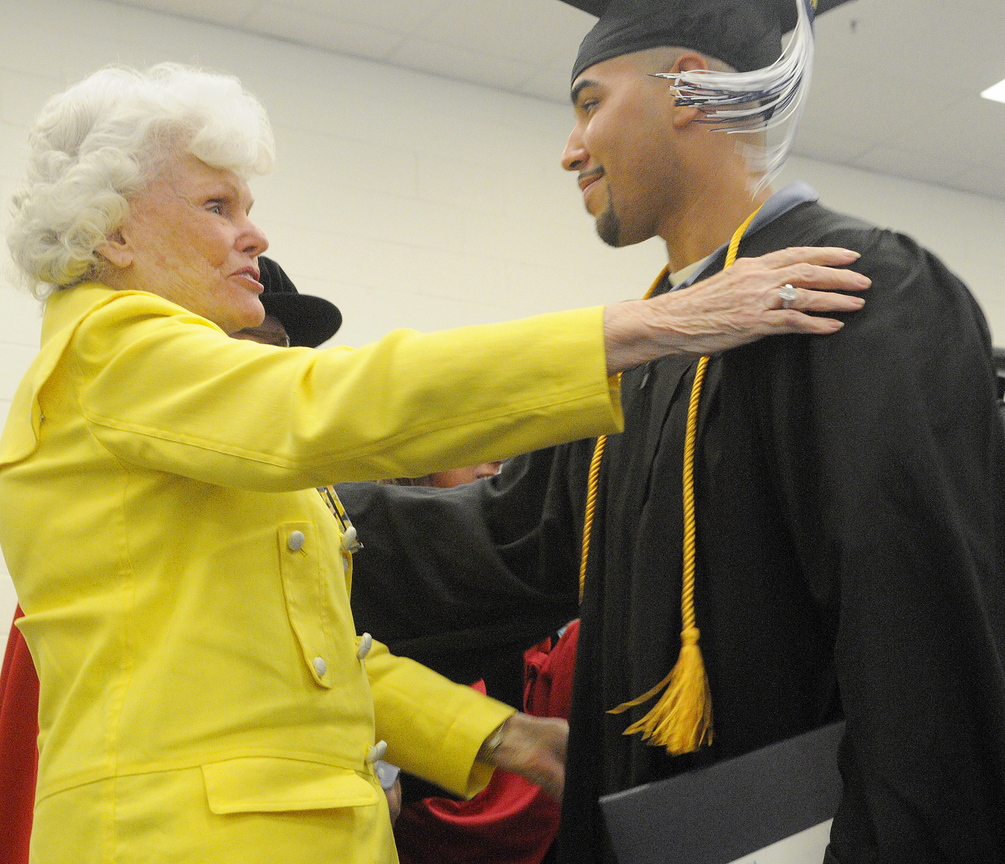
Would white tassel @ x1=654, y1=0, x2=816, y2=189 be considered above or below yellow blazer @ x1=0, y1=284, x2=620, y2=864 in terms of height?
above

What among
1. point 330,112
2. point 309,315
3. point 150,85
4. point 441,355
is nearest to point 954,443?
point 441,355

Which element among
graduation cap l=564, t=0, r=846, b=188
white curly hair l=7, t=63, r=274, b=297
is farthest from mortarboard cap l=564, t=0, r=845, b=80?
white curly hair l=7, t=63, r=274, b=297

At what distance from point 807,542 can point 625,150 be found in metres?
0.58

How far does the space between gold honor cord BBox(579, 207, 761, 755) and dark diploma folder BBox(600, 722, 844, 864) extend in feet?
0.25

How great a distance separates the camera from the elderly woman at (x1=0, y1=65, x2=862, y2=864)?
1.01 m

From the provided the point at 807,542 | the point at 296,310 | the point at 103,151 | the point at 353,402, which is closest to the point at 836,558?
the point at 807,542

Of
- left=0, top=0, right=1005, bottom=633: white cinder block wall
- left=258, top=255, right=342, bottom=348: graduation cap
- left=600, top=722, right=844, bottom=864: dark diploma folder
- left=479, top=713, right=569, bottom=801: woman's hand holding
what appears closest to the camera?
left=600, top=722, right=844, bottom=864: dark diploma folder

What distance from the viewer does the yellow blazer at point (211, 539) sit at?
3.30 feet

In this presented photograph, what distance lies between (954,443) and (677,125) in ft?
1.89

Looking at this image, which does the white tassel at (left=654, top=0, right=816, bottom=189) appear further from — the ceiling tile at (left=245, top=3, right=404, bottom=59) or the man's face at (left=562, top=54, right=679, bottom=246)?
the ceiling tile at (left=245, top=3, right=404, bottom=59)

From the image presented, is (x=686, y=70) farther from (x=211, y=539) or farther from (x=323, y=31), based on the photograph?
(x=323, y=31)

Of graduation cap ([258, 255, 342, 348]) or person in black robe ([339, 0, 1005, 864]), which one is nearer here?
person in black robe ([339, 0, 1005, 864])

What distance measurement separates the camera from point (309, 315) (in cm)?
254

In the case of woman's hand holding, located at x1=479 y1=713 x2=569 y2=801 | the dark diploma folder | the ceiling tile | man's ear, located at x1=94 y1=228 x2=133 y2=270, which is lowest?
woman's hand holding, located at x1=479 y1=713 x2=569 y2=801
